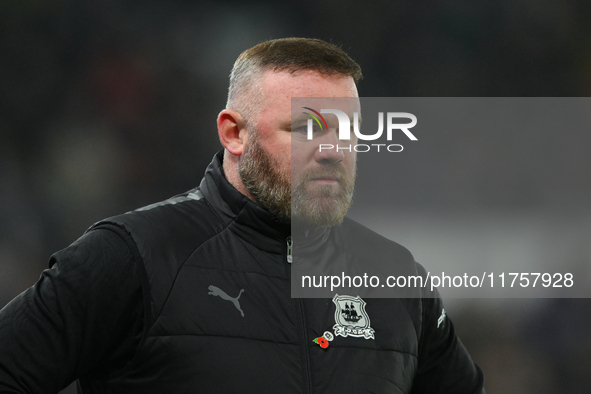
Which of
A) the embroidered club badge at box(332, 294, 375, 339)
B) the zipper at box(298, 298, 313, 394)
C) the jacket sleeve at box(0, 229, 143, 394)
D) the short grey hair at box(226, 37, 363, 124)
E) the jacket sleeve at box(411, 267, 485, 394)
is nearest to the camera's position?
the jacket sleeve at box(0, 229, 143, 394)

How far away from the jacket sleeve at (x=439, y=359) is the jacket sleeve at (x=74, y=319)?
33.9 inches

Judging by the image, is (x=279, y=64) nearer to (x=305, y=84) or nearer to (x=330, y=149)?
(x=305, y=84)

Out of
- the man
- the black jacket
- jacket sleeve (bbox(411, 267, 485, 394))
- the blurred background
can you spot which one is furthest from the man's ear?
the blurred background

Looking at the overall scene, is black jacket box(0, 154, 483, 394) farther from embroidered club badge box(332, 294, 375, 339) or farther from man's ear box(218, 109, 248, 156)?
man's ear box(218, 109, 248, 156)

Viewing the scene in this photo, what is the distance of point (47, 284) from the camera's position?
1398mm

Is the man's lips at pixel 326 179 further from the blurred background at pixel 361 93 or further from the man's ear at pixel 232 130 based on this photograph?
the blurred background at pixel 361 93

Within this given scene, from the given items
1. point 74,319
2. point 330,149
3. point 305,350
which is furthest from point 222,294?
point 330,149

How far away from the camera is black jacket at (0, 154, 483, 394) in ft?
4.50

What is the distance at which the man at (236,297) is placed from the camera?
139cm

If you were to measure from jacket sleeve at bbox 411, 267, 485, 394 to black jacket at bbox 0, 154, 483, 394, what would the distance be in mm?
167

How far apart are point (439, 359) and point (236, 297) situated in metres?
0.73

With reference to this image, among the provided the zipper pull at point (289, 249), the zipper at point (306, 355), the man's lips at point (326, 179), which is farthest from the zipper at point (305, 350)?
the man's lips at point (326, 179)

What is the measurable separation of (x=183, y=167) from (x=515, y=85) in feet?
7.25

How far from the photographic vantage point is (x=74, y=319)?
137 centimetres
